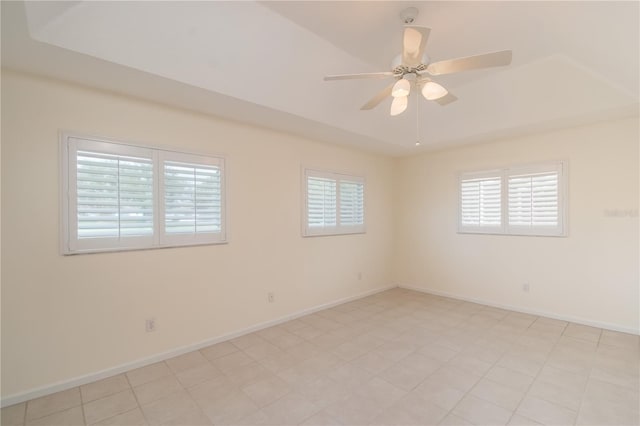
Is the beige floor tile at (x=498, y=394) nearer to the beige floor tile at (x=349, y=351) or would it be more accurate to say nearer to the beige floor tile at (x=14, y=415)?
the beige floor tile at (x=349, y=351)

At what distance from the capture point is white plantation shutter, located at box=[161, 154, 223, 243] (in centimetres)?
290

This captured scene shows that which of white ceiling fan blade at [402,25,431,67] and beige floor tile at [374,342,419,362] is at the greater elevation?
white ceiling fan blade at [402,25,431,67]

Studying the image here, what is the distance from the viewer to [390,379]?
8.09ft

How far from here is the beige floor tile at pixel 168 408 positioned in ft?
6.63

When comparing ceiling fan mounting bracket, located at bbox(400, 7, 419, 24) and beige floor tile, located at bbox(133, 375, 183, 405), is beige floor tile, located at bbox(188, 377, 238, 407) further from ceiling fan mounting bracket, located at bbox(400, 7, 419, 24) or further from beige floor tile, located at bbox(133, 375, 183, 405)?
ceiling fan mounting bracket, located at bbox(400, 7, 419, 24)

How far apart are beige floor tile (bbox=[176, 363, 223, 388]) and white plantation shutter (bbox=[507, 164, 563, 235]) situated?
4.19 meters

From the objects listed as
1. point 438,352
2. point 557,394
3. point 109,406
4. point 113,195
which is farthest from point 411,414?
point 113,195

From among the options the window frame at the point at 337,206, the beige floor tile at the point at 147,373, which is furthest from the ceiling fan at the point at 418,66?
the beige floor tile at the point at 147,373

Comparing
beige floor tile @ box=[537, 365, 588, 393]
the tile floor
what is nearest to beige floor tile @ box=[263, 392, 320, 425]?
the tile floor

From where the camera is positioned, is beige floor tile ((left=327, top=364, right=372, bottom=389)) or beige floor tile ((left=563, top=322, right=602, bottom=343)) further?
beige floor tile ((left=563, top=322, right=602, bottom=343))

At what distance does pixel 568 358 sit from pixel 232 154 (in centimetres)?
401

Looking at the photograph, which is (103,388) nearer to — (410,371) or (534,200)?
(410,371)

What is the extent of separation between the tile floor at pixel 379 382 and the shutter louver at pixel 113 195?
1295mm

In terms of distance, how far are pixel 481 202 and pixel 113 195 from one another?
4724 mm
